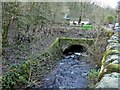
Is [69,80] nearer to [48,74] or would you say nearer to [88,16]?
[48,74]

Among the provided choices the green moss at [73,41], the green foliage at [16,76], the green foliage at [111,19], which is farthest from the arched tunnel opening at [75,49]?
the green foliage at [16,76]

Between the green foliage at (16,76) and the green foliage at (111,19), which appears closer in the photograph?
the green foliage at (16,76)

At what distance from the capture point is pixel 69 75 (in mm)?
11570

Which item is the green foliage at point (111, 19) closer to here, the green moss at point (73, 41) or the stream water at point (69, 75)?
the green moss at point (73, 41)

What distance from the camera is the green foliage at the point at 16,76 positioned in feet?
23.7

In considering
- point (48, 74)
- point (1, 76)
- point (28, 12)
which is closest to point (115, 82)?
point (1, 76)

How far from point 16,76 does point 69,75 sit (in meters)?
4.08

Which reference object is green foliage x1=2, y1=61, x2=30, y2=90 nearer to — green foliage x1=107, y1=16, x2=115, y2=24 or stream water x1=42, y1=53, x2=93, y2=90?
Answer: stream water x1=42, y1=53, x2=93, y2=90

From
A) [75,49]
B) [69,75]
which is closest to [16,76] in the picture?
[69,75]

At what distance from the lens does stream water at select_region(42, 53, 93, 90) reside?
980cm

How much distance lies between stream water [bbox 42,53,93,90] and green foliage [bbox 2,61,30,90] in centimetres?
106

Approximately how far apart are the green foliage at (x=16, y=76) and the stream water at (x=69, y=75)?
1063 mm

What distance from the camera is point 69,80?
10.7m

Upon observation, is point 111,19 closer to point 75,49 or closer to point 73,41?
point 75,49
